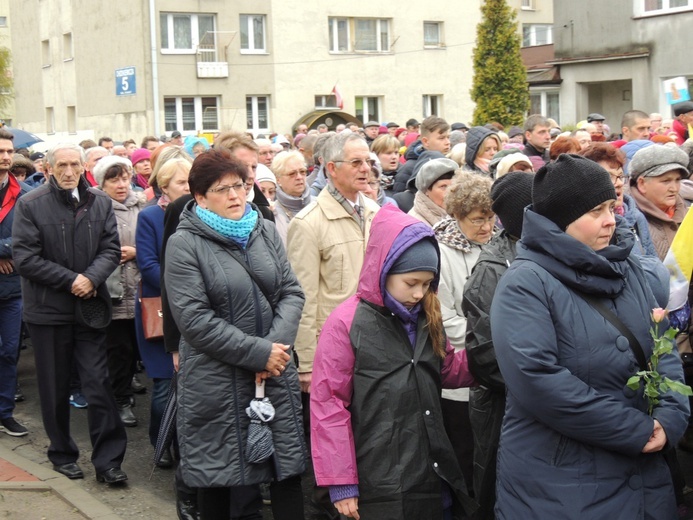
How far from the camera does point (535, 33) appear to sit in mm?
47188

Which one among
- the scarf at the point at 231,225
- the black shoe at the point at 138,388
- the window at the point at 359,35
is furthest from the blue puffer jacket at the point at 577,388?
the window at the point at 359,35

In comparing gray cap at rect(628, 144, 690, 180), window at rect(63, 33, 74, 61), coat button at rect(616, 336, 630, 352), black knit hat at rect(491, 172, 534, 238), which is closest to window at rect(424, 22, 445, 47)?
window at rect(63, 33, 74, 61)

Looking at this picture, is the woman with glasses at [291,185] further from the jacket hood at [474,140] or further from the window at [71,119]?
the window at [71,119]

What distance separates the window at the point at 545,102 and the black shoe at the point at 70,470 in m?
26.6

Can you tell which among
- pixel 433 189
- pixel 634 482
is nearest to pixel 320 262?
pixel 433 189

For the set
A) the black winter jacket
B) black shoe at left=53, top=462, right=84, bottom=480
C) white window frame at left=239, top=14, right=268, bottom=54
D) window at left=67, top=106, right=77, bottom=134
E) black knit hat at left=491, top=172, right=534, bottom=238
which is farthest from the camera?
window at left=67, top=106, right=77, bottom=134

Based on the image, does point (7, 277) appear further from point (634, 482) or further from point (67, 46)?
point (67, 46)

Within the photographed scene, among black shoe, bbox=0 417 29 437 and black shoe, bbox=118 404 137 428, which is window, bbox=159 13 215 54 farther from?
black shoe, bbox=0 417 29 437

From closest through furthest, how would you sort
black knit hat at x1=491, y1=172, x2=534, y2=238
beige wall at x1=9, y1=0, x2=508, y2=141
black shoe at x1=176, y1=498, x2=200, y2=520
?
black knit hat at x1=491, y1=172, x2=534, y2=238 < black shoe at x1=176, y1=498, x2=200, y2=520 < beige wall at x1=9, y1=0, x2=508, y2=141

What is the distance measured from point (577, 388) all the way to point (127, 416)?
5655 mm

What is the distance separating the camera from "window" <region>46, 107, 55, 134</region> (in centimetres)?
4278

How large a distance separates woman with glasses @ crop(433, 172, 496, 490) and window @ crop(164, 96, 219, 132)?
29.7 metres

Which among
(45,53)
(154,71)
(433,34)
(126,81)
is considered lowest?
(126,81)

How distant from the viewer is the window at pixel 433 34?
3869 centimetres
